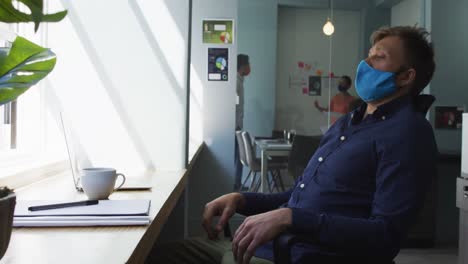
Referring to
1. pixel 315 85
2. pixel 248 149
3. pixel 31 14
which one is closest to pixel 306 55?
pixel 315 85

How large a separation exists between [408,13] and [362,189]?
337 cm

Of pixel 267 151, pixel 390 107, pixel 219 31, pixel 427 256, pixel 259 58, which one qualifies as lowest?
pixel 427 256

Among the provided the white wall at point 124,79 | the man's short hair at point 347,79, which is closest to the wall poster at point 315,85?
the man's short hair at point 347,79

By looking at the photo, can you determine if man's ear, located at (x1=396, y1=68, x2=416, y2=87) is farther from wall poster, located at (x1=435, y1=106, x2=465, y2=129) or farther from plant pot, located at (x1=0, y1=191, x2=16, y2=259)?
wall poster, located at (x1=435, y1=106, x2=465, y2=129)

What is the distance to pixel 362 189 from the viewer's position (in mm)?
1353

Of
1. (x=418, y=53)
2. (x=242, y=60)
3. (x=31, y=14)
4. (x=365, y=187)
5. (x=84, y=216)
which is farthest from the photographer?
(x=242, y=60)

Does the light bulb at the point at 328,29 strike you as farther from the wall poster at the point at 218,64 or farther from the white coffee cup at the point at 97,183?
the white coffee cup at the point at 97,183

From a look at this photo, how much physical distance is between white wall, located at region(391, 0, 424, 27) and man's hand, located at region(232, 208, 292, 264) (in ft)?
10.9

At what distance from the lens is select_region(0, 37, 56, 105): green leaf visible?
541 millimetres

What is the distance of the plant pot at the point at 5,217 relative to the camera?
542 millimetres

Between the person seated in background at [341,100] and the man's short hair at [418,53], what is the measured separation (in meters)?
2.60

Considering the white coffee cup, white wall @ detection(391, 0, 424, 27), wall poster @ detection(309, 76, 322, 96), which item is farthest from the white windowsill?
white wall @ detection(391, 0, 424, 27)

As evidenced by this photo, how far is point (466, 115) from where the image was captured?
2.68 m

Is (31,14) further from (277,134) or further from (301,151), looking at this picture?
(277,134)
